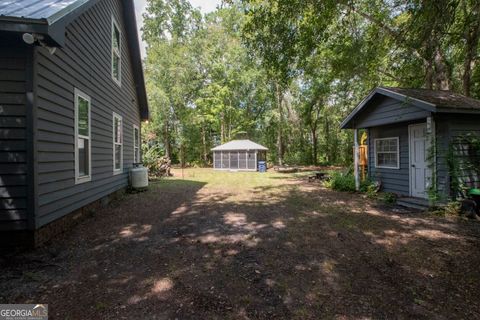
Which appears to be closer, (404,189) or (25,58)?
(25,58)

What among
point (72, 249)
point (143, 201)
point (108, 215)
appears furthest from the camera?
point (143, 201)

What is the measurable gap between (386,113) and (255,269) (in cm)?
717

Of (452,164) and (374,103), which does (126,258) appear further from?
(374,103)

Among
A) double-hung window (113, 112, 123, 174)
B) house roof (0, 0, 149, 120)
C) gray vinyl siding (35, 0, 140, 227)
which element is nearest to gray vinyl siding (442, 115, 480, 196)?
house roof (0, 0, 149, 120)

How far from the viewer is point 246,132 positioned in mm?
33094

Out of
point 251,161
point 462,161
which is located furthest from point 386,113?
Result: point 251,161

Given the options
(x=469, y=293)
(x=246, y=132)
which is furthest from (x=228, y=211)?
(x=246, y=132)

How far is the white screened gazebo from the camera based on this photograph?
2292 cm

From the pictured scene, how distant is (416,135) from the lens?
25.0 feet

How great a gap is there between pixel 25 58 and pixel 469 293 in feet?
20.9

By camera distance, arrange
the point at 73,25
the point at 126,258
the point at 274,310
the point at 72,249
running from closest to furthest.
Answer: the point at 274,310
the point at 126,258
the point at 72,249
the point at 73,25

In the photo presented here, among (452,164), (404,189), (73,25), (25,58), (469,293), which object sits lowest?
(469,293)

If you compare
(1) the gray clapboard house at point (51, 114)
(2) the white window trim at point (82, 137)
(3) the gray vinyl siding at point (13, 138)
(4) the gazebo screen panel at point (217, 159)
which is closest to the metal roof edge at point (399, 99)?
(1) the gray clapboard house at point (51, 114)

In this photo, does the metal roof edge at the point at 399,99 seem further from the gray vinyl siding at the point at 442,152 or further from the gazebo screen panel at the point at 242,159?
the gazebo screen panel at the point at 242,159
